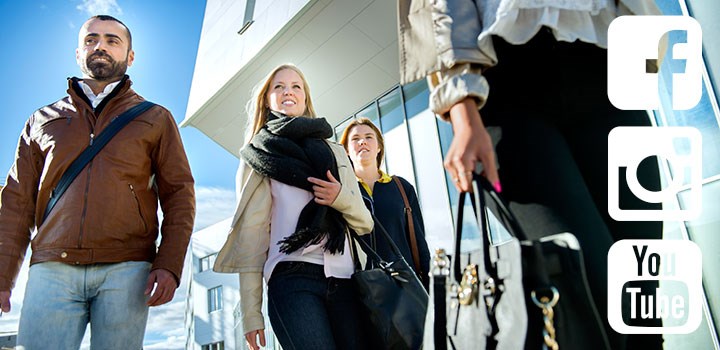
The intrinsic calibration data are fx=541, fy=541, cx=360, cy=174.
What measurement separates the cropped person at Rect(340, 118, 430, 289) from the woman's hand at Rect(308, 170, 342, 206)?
2.21 feet

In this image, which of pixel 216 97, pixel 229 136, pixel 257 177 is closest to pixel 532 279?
pixel 257 177

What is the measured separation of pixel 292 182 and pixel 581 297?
5.57 ft

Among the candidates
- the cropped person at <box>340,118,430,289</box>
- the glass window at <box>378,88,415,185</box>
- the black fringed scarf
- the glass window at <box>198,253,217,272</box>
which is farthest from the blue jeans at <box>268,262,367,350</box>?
the glass window at <box>198,253,217,272</box>

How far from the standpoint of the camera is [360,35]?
10695 millimetres

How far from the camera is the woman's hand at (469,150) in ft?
4.12

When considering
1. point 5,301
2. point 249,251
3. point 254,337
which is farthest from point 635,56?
point 5,301

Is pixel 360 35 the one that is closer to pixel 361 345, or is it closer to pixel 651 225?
pixel 361 345

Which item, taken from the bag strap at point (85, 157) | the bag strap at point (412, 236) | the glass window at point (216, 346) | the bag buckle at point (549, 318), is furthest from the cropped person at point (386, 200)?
the glass window at point (216, 346)

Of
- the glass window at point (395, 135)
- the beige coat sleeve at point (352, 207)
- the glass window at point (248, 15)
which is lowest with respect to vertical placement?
the beige coat sleeve at point (352, 207)

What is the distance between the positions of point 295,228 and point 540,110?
4.72 feet

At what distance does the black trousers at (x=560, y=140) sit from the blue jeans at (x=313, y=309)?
1195 mm

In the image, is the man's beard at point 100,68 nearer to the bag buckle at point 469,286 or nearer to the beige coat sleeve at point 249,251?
the beige coat sleeve at point 249,251

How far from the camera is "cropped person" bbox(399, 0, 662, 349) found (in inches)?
49.3

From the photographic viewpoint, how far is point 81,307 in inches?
94.1
